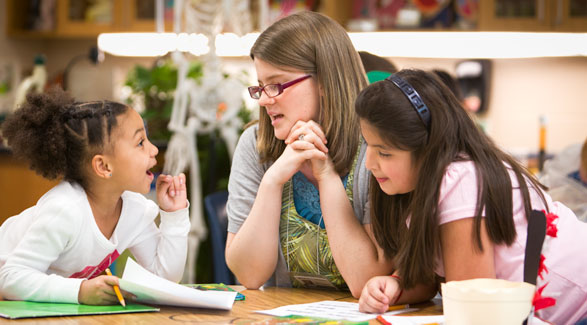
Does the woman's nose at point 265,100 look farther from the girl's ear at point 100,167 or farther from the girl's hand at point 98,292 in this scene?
the girl's hand at point 98,292

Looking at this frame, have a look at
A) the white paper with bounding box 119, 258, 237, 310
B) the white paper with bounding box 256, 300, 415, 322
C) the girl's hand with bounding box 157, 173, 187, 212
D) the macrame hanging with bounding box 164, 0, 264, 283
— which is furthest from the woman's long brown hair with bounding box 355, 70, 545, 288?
the macrame hanging with bounding box 164, 0, 264, 283

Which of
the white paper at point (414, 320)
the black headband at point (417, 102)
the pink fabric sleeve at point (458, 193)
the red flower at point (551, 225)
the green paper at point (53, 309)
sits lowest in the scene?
the white paper at point (414, 320)

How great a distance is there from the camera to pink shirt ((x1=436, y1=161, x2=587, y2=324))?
4.10 ft

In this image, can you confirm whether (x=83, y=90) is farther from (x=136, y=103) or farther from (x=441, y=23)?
(x=441, y=23)

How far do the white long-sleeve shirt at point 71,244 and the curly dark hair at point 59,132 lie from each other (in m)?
0.05

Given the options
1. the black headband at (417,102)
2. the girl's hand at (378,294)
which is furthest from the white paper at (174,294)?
the black headband at (417,102)

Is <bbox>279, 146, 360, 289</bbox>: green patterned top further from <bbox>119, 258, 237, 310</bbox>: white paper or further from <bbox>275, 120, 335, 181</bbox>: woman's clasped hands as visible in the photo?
<bbox>119, 258, 237, 310</bbox>: white paper

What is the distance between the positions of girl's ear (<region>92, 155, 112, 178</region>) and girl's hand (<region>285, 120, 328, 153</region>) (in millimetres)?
354

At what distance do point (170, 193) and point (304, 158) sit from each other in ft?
0.95

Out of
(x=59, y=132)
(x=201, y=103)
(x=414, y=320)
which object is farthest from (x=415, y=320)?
(x=201, y=103)

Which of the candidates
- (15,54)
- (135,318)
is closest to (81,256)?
(135,318)

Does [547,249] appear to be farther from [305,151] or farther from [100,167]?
[100,167]

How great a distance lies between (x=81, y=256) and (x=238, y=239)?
0.32 meters

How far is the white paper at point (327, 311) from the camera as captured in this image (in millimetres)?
1245
